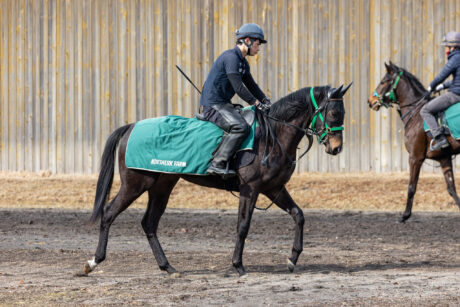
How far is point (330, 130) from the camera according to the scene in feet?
28.7

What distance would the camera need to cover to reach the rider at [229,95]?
876cm

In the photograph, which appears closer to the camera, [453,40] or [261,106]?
[261,106]

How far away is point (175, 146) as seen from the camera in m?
8.98

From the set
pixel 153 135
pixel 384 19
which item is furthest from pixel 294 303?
pixel 384 19

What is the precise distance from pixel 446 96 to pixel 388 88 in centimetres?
145

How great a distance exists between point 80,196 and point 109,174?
698 centimetres

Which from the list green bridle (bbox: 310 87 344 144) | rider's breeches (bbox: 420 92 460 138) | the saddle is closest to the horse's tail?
the saddle

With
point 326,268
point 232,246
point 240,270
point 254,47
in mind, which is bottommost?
point 232,246

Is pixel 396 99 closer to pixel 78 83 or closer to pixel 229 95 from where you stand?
pixel 229 95

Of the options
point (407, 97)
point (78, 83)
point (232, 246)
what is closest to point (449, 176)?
point (407, 97)

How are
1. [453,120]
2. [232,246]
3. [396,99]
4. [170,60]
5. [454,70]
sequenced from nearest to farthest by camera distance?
[232,246] → [453,120] → [454,70] → [396,99] → [170,60]

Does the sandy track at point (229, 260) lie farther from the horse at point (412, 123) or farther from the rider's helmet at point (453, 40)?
the rider's helmet at point (453, 40)

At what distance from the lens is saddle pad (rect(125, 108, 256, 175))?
889 centimetres

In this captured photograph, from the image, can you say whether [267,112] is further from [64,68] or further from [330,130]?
[64,68]
